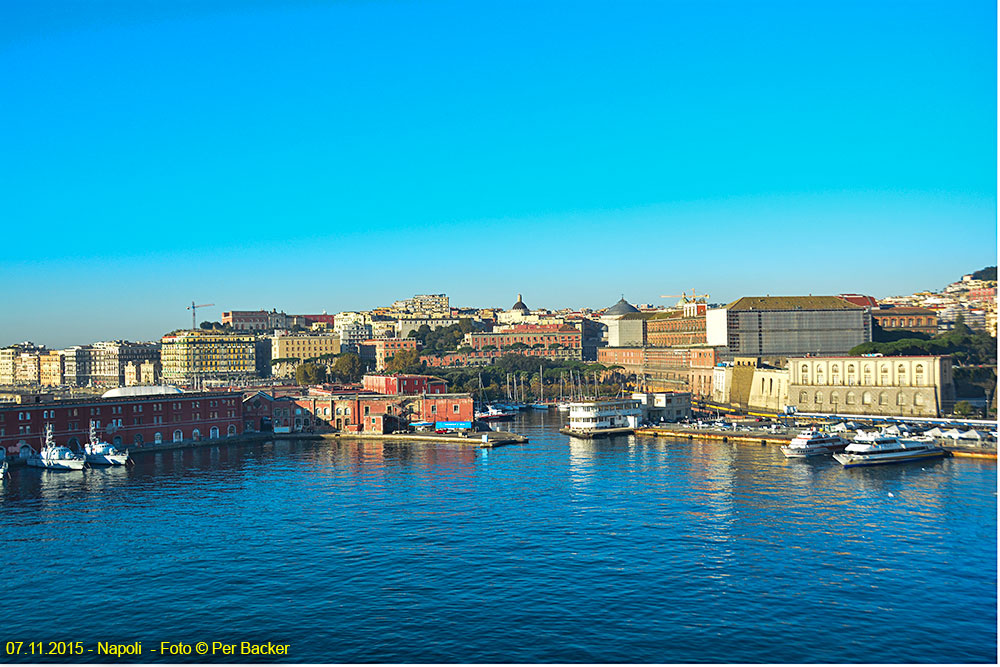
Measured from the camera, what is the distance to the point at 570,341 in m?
72.8

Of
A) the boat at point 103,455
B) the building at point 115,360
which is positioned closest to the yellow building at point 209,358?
the building at point 115,360

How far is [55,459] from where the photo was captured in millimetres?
26984

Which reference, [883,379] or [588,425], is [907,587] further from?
[883,379]

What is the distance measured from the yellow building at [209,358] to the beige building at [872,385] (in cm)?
4623

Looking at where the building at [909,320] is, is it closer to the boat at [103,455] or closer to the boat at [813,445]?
the boat at [813,445]

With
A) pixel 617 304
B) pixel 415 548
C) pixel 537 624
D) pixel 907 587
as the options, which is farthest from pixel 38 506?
pixel 617 304

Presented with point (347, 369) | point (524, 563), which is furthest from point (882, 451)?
point (347, 369)

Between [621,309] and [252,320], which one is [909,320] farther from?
[252,320]

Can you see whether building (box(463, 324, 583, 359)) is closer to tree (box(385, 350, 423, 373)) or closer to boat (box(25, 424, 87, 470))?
tree (box(385, 350, 423, 373))

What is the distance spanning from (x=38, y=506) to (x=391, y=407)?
1589 centimetres

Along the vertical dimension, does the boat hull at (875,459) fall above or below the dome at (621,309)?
below

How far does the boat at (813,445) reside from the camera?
26.6 metres

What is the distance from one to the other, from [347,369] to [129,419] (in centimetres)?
2974

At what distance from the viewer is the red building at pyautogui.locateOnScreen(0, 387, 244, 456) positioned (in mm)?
28078
